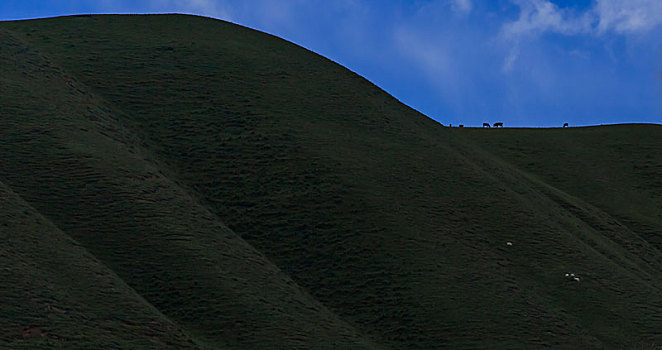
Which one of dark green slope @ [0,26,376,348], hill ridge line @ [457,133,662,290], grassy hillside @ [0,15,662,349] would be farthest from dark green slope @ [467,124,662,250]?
dark green slope @ [0,26,376,348]

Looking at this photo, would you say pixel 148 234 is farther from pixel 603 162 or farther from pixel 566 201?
pixel 603 162

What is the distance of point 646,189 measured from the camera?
84.2 meters

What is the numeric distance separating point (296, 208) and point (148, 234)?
427 inches

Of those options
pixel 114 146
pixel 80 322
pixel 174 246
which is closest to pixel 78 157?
pixel 114 146

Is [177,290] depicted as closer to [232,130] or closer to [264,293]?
[264,293]

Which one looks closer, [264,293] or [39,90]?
[264,293]

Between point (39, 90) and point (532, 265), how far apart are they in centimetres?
3376

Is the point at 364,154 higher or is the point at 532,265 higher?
the point at 364,154

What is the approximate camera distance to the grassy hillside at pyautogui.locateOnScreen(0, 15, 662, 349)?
43.9 meters

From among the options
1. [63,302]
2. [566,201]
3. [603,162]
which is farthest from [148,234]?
[603,162]

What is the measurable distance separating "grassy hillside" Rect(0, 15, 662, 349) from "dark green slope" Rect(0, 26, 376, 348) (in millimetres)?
120

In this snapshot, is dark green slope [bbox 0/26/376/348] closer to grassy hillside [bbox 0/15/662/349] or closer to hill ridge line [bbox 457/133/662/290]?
grassy hillside [bbox 0/15/662/349]

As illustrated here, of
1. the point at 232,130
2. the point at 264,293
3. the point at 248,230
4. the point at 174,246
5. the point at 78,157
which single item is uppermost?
the point at 232,130

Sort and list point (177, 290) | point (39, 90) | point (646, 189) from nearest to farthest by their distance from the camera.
A: point (177, 290) < point (39, 90) < point (646, 189)
